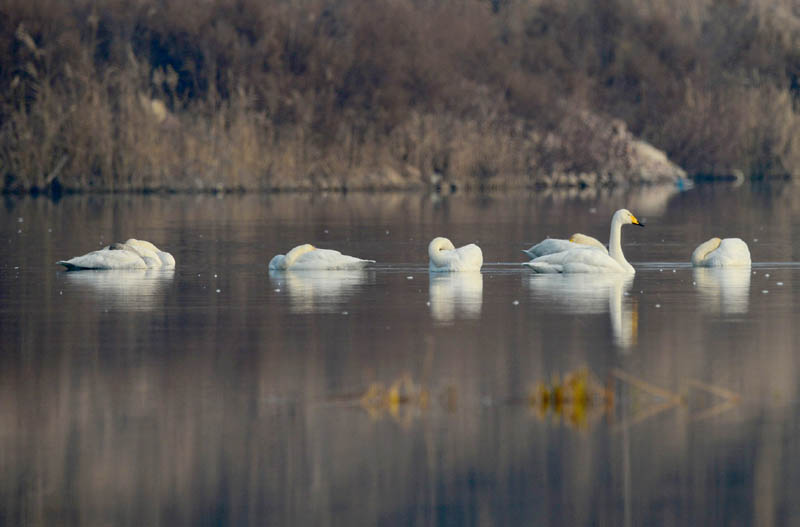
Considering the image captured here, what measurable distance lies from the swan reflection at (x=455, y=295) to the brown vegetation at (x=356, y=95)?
2144cm

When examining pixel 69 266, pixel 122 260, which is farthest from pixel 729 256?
pixel 69 266

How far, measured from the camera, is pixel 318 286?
1509 centimetres

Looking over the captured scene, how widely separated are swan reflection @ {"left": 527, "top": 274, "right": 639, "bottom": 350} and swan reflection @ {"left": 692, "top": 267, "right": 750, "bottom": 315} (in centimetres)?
62

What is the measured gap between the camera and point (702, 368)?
31.7 ft

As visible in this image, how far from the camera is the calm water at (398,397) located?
679cm

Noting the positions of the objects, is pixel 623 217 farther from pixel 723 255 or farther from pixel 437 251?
pixel 437 251

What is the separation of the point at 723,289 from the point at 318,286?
349 centimetres

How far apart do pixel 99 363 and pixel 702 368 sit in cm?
348

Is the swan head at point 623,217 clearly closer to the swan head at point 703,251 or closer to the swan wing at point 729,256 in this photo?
the swan head at point 703,251

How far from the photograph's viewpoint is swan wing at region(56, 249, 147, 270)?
16734 mm

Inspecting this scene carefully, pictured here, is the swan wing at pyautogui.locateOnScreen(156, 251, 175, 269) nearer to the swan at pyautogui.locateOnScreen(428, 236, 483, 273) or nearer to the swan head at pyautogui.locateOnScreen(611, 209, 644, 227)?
the swan at pyautogui.locateOnScreen(428, 236, 483, 273)

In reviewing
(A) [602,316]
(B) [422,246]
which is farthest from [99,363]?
(B) [422,246]

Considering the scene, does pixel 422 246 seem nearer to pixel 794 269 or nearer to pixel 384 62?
pixel 794 269

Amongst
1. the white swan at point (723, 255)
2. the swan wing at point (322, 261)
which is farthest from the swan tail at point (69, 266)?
the white swan at point (723, 255)
